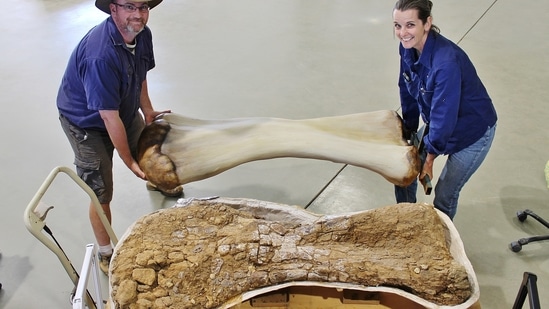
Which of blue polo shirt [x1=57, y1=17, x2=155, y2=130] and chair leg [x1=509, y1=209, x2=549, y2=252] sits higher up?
blue polo shirt [x1=57, y1=17, x2=155, y2=130]

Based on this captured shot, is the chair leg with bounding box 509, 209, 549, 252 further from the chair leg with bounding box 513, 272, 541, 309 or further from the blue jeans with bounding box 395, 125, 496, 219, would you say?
the chair leg with bounding box 513, 272, 541, 309

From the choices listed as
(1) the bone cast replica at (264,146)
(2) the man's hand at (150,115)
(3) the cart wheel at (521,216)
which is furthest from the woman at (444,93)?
(2) the man's hand at (150,115)

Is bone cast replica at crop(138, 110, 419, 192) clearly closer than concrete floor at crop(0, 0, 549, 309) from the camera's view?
Yes

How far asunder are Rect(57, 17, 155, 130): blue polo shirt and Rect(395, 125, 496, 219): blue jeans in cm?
164

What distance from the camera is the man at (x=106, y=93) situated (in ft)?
6.68

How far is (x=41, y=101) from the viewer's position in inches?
165

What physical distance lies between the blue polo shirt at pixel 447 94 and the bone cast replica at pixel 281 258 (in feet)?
1.36

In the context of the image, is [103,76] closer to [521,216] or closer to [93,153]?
[93,153]

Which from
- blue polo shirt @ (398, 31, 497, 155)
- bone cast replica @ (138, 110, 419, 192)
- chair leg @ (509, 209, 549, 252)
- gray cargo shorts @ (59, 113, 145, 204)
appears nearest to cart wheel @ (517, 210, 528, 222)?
chair leg @ (509, 209, 549, 252)

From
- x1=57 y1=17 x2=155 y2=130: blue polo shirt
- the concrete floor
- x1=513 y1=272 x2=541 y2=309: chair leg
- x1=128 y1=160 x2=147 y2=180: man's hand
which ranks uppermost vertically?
x1=57 y1=17 x2=155 y2=130: blue polo shirt

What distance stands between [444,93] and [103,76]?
1.48 m

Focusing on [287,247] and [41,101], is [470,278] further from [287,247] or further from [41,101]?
[41,101]

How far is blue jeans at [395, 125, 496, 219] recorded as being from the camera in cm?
227

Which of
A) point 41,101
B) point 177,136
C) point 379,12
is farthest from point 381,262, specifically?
point 379,12
